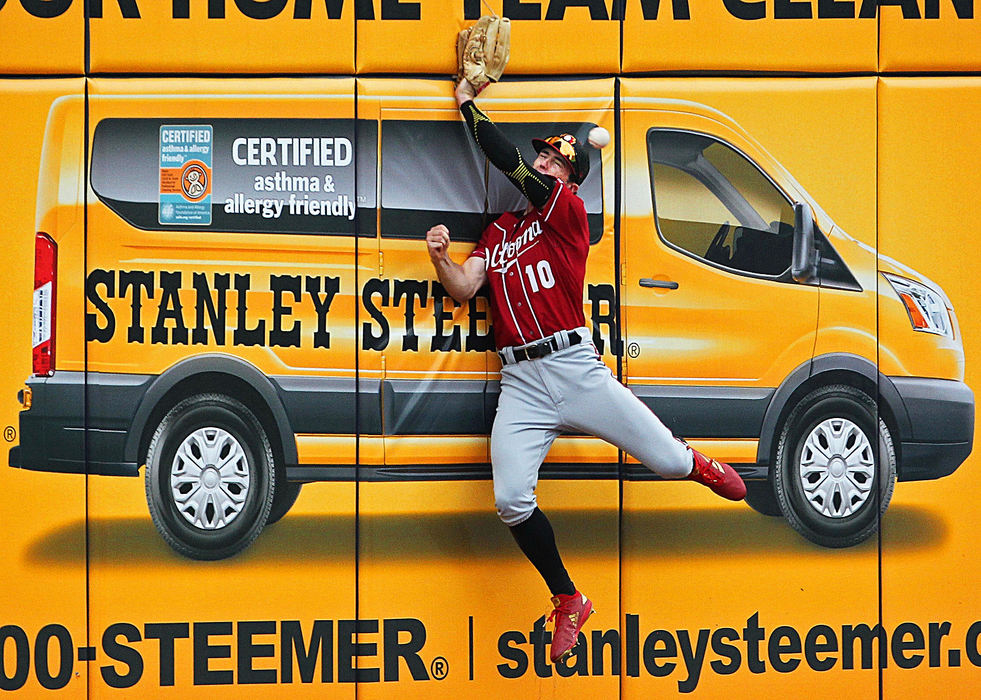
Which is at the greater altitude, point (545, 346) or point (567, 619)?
point (545, 346)

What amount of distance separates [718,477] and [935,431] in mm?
1157

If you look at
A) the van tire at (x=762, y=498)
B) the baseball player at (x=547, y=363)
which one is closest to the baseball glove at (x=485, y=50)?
the baseball player at (x=547, y=363)

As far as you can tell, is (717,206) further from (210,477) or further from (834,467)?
(210,477)

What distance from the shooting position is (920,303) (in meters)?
4.26

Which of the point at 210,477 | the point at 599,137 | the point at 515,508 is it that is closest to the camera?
the point at 515,508

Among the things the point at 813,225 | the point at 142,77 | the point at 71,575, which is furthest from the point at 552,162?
the point at 71,575

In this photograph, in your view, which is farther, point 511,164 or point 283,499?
point 283,499

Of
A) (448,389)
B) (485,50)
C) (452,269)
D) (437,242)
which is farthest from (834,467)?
(485,50)

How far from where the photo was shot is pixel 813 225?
4.25m

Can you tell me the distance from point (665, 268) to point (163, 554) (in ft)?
8.18

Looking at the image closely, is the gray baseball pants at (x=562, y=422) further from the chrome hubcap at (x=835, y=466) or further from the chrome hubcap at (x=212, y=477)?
the chrome hubcap at (x=212, y=477)

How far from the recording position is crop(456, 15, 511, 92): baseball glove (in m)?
4.00

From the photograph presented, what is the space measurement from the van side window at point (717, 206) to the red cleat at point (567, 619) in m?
1.57

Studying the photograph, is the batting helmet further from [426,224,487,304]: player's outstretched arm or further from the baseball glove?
[426,224,487,304]: player's outstretched arm
